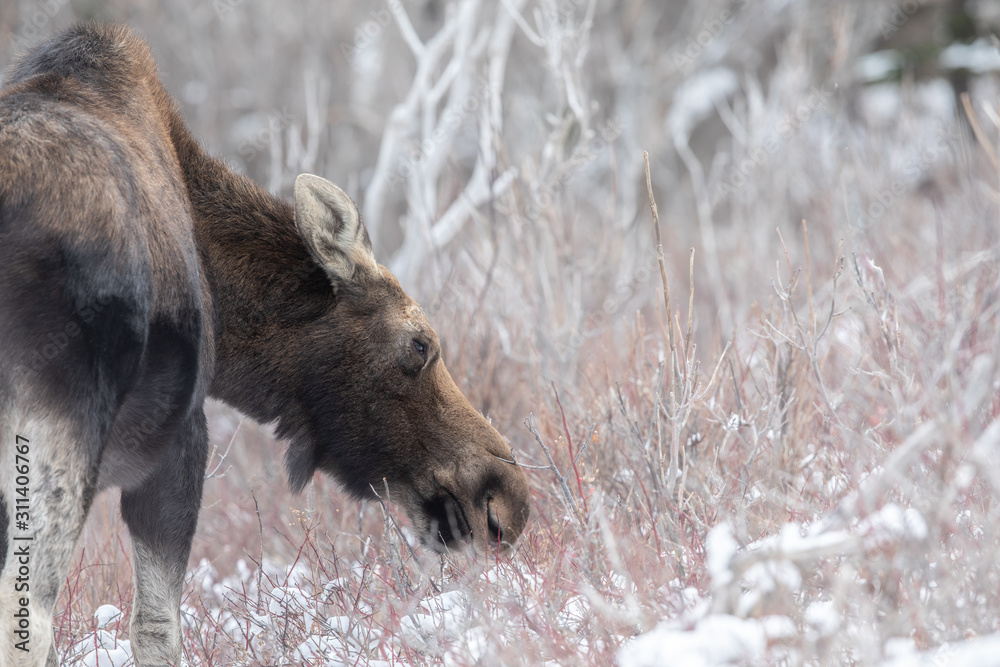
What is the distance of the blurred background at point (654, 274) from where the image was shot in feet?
10.7

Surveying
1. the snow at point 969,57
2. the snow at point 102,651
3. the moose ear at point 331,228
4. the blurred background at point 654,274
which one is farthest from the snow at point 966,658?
the snow at point 969,57

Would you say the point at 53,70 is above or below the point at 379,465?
above

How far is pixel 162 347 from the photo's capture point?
9.60ft

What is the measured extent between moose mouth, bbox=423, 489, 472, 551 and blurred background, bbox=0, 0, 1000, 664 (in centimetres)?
27

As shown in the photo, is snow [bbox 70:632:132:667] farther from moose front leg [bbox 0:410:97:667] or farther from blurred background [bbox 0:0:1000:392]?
blurred background [bbox 0:0:1000:392]

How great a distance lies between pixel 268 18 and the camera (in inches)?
557

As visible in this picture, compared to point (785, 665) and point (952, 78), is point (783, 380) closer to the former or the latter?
point (785, 665)

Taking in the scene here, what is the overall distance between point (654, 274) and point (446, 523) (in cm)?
780

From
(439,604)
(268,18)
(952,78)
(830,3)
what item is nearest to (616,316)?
(439,604)

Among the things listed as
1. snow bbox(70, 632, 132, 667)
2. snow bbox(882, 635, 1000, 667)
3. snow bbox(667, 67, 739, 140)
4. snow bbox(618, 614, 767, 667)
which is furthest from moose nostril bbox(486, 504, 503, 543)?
snow bbox(667, 67, 739, 140)

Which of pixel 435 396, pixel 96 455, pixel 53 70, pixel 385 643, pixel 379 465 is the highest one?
pixel 53 70

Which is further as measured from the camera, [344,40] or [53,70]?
[344,40]

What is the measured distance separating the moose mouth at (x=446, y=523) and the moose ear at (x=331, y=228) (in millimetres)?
974

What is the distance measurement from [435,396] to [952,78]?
1438 cm
